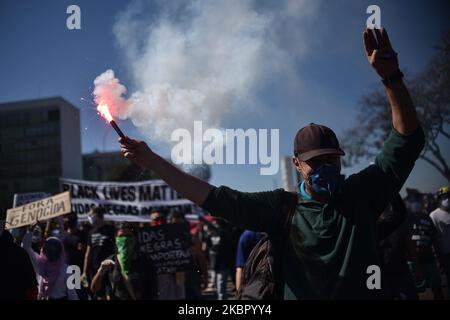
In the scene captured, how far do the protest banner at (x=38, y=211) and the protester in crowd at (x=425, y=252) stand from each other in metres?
4.13

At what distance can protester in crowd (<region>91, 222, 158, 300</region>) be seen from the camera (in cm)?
551

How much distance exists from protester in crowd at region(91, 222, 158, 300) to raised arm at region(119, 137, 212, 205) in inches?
134

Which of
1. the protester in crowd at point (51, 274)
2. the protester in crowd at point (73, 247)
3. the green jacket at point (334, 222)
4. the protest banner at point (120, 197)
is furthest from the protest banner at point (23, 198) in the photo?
the green jacket at point (334, 222)

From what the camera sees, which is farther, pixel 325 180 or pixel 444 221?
pixel 444 221

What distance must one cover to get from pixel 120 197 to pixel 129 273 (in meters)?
5.83

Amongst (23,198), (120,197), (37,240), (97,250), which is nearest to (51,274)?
(37,240)

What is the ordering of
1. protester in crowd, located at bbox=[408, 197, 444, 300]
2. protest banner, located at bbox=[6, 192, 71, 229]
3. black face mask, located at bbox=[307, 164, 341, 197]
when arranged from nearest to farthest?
1. black face mask, located at bbox=[307, 164, 341, 197]
2. protest banner, located at bbox=[6, 192, 71, 229]
3. protester in crowd, located at bbox=[408, 197, 444, 300]

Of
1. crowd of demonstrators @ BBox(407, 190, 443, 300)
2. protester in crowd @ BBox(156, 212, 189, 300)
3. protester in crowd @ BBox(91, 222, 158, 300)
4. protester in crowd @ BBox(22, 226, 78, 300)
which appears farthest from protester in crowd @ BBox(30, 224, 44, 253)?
crowd of demonstrators @ BBox(407, 190, 443, 300)

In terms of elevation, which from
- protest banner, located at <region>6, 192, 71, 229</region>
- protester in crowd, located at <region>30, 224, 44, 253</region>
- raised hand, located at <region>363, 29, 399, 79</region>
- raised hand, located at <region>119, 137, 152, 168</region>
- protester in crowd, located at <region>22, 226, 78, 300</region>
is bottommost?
protester in crowd, located at <region>22, 226, 78, 300</region>

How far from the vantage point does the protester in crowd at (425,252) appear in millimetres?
6707

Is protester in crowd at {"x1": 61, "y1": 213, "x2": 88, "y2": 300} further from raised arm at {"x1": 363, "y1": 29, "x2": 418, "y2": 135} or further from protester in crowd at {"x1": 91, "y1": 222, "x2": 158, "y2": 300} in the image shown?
raised arm at {"x1": 363, "y1": 29, "x2": 418, "y2": 135}

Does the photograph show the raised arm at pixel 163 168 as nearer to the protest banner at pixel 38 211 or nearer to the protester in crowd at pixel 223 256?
the protest banner at pixel 38 211

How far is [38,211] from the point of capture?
6859 millimetres

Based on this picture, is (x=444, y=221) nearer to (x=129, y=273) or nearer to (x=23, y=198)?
(x=129, y=273)
